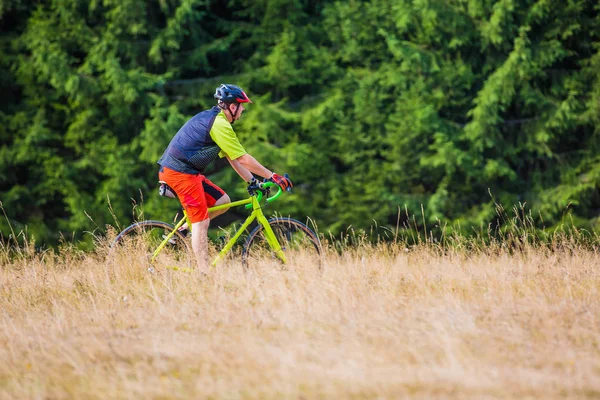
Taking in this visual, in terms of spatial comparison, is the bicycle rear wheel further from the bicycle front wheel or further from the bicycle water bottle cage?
the bicycle front wheel

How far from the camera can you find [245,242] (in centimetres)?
706

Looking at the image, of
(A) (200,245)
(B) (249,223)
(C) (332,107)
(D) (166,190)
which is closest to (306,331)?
(A) (200,245)

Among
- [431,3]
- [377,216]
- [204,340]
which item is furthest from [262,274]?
[431,3]

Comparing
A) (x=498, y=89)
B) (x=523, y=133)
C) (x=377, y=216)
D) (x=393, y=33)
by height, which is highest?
(x=393, y=33)

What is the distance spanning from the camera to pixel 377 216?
55.3 feet

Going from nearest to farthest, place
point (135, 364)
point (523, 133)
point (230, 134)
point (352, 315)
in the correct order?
point (135, 364) → point (352, 315) → point (230, 134) → point (523, 133)

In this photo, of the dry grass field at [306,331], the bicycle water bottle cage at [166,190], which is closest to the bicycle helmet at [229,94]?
the bicycle water bottle cage at [166,190]

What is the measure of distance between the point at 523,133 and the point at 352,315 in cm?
1272

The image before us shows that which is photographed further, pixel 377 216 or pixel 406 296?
pixel 377 216

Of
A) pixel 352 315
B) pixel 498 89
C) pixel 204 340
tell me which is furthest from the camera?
pixel 498 89

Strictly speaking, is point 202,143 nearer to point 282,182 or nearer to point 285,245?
point 282,182

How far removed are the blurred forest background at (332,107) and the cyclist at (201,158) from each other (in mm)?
9579

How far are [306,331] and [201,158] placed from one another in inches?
84.1

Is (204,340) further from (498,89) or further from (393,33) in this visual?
(393,33)
